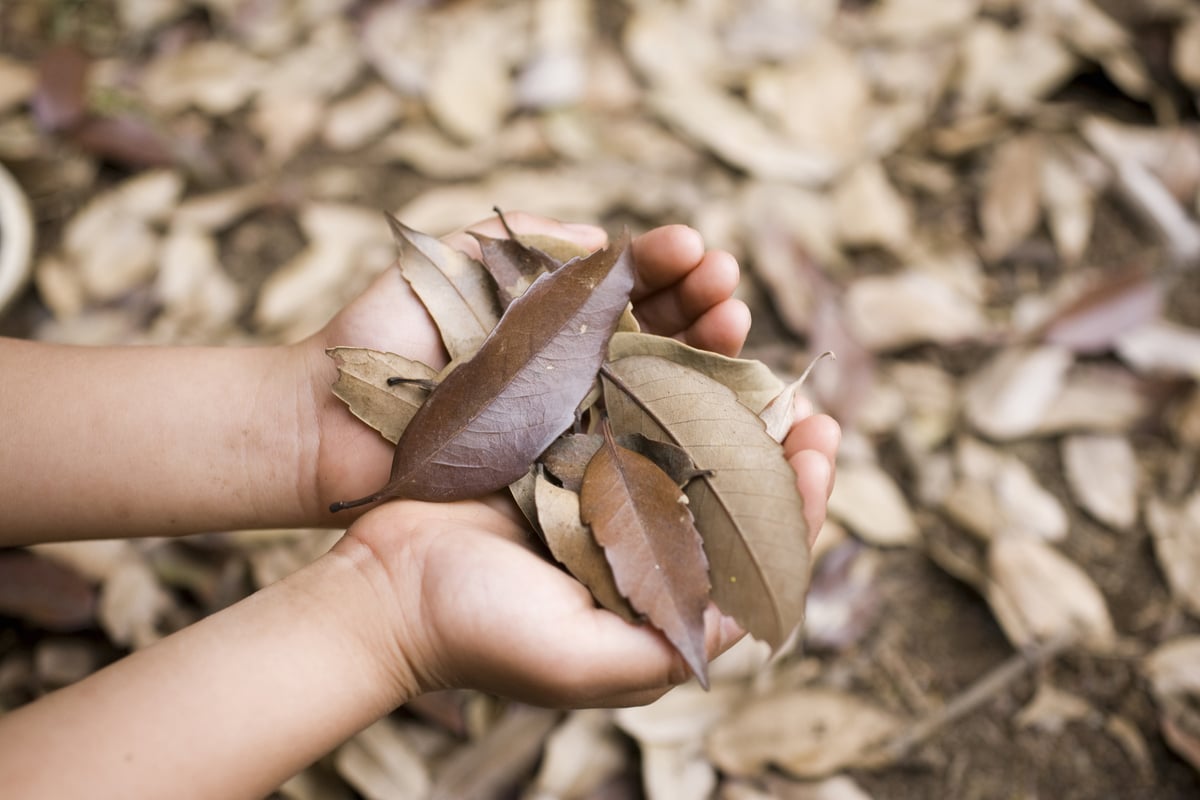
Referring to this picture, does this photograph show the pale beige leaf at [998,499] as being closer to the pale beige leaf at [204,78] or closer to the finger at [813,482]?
the finger at [813,482]

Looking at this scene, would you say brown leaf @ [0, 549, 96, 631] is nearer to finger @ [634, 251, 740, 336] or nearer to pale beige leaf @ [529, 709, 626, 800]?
pale beige leaf @ [529, 709, 626, 800]

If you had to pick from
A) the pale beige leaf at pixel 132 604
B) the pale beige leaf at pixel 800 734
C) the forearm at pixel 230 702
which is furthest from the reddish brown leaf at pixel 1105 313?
the pale beige leaf at pixel 132 604

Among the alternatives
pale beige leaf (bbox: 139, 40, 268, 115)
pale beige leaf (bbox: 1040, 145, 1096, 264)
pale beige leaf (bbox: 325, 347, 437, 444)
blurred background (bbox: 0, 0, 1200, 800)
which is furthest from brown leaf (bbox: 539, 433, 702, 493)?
pale beige leaf (bbox: 139, 40, 268, 115)

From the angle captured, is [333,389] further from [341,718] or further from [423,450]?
[341,718]

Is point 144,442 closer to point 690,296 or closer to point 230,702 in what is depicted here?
point 230,702

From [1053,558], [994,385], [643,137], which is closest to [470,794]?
[1053,558]
